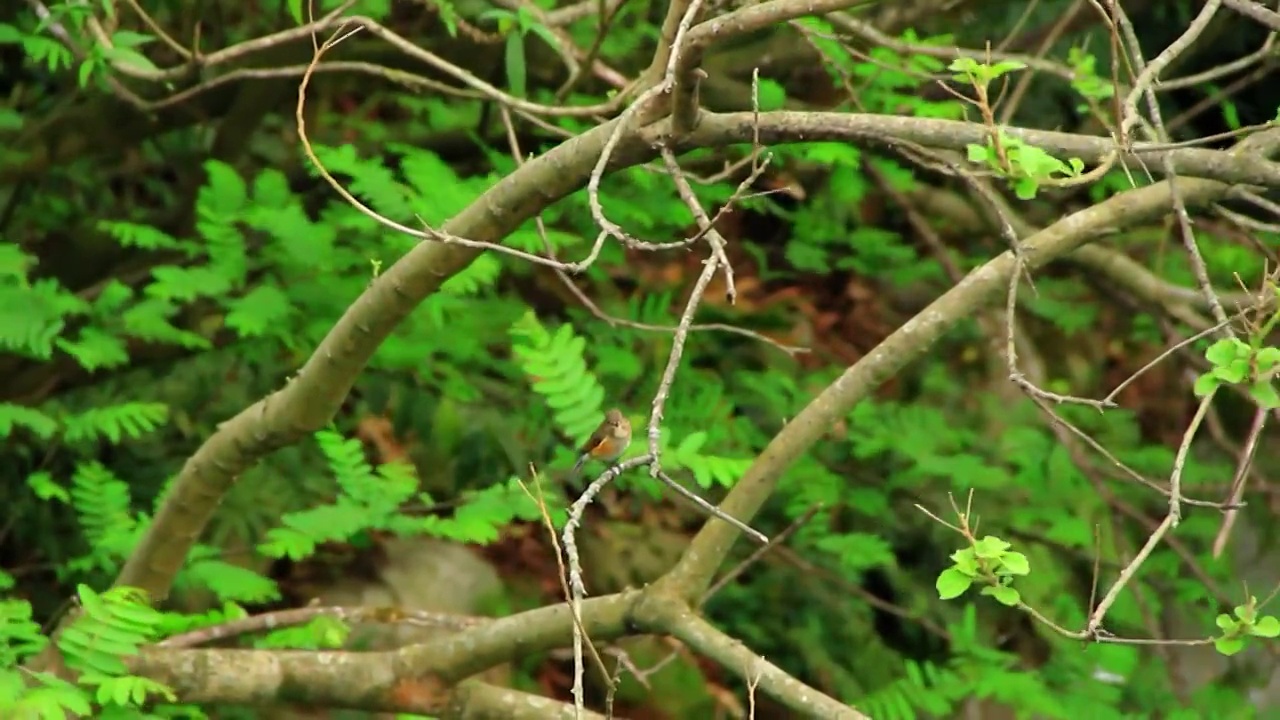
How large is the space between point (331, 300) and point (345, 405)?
3.03 ft

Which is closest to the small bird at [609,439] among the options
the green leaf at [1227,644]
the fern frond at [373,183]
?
the fern frond at [373,183]

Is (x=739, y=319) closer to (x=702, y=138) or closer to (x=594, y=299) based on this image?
(x=594, y=299)

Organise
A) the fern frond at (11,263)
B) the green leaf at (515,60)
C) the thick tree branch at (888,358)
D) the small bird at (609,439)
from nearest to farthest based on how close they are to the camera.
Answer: the thick tree branch at (888,358) < the small bird at (609,439) < the fern frond at (11,263) < the green leaf at (515,60)

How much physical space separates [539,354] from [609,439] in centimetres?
21

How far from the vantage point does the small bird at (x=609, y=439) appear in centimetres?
275

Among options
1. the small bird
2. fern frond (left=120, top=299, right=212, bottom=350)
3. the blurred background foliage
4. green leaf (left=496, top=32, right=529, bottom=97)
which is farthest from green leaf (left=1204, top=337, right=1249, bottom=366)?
fern frond (left=120, top=299, right=212, bottom=350)

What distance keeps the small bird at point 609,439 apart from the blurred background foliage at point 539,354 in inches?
1.7

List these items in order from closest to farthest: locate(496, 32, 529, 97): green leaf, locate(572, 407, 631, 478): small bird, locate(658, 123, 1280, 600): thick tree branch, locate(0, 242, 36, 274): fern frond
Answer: locate(658, 123, 1280, 600): thick tree branch
locate(572, 407, 631, 478): small bird
locate(0, 242, 36, 274): fern frond
locate(496, 32, 529, 97): green leaf

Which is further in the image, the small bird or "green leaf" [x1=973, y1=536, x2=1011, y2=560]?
the small bird

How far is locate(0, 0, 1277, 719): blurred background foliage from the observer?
3.22 meters

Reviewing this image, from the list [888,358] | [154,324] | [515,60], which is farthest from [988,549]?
[154,324]

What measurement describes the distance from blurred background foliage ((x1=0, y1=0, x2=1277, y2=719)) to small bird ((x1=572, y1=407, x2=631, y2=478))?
0.14 feet

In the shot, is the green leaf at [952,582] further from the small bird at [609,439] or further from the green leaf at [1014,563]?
the small bird at [609,439]

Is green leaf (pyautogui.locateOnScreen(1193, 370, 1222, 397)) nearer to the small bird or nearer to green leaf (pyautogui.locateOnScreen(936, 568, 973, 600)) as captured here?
green leaf (pyautogui.locateOnScreen(936, 568, 973, 600))
